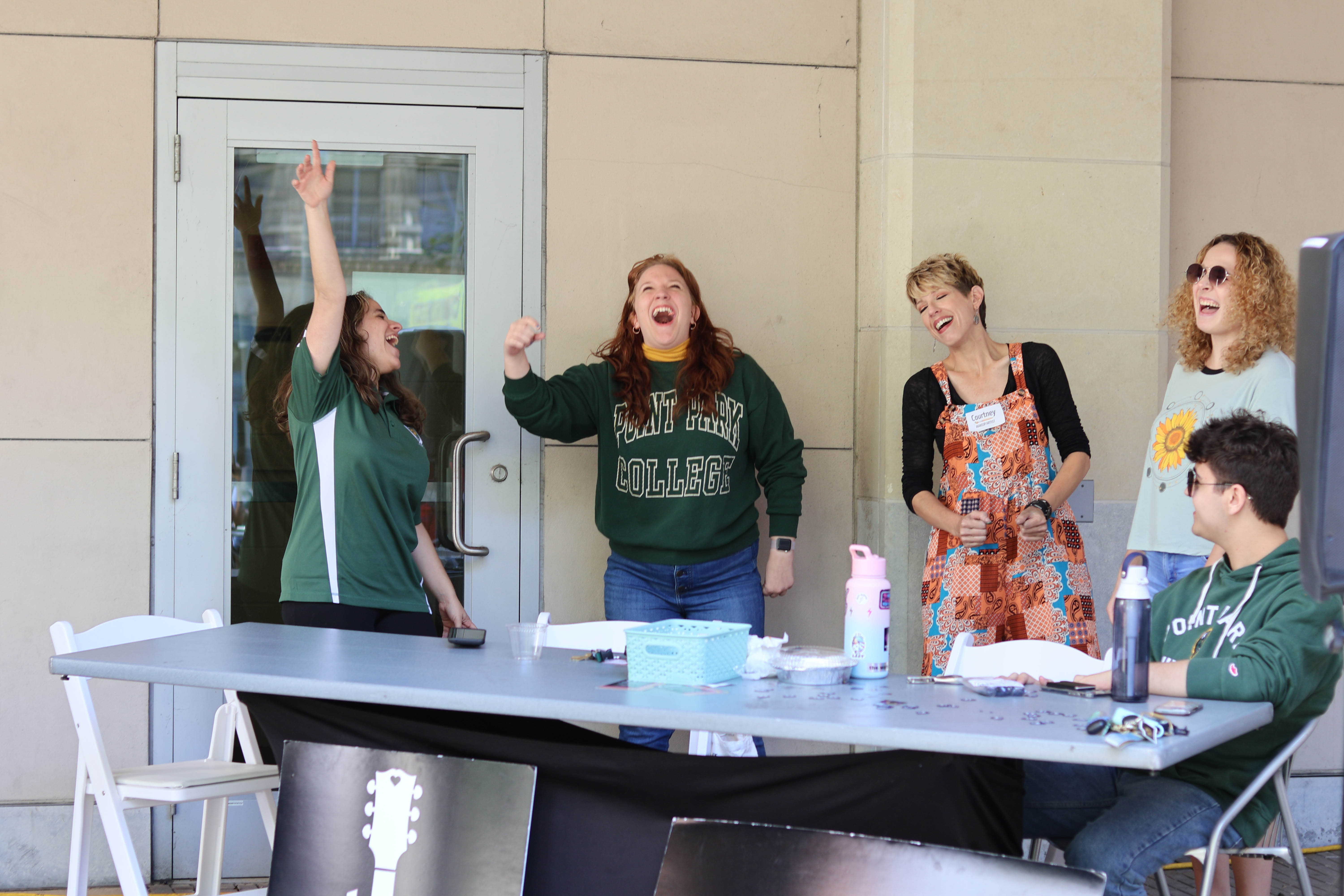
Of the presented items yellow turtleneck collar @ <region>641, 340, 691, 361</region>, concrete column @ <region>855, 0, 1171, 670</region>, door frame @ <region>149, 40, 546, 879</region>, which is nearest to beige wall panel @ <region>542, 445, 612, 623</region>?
door frame @ <region>149, 40, 546, 879</region>

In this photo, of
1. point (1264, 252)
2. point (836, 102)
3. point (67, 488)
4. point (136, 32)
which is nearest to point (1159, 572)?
point (1264, 252)

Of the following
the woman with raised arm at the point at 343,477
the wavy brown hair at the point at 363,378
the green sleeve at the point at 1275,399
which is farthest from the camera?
the wavy brown hair at the point at 363,378

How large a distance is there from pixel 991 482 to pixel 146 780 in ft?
7.84

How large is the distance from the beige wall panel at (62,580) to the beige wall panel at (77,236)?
10 cm

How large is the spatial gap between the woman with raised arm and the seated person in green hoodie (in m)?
1.79

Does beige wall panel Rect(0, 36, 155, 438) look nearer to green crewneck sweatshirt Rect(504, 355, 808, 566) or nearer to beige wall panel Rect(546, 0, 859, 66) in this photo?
green crewneck sweatshirt Rect(504, 355, 808, 566)

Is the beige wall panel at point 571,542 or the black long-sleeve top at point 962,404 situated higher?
the black long-sleeve top at point 962,404

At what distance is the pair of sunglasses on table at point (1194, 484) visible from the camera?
2342 mm

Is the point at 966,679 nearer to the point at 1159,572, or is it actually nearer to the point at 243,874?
the point at 1159,572

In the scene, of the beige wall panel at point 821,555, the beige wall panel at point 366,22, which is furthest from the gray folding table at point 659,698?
the beige wall panel at point 366,22

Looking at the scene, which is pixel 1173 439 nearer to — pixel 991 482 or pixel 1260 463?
pixel 991 482

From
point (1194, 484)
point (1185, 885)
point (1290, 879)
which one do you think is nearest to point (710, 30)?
point (1194, 484)

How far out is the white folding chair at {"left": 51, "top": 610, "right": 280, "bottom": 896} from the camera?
267cm

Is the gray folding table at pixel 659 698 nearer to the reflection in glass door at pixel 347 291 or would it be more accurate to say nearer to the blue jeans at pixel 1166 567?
the blue jeans at pixel 1166 567
